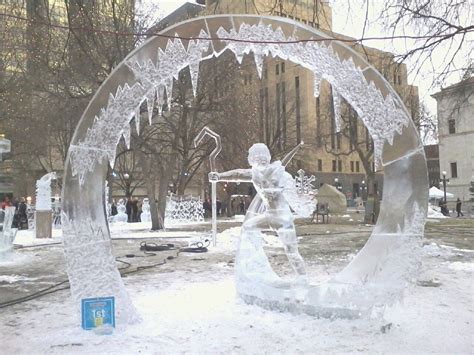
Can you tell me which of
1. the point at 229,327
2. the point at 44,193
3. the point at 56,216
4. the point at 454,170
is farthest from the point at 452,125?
the point at 454,170

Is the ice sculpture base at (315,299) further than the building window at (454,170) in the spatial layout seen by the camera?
No

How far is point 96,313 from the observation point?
5500 mm

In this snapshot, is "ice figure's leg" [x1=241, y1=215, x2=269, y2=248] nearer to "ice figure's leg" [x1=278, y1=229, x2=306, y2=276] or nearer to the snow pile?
"ice figure's leg" [x1=278, y1=229, x2=306, y2=276]

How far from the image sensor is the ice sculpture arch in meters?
6.02

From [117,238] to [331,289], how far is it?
1310cm

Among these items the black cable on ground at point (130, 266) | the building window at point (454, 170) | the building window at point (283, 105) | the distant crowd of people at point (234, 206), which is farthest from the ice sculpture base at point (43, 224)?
the building window at point (454, 170)

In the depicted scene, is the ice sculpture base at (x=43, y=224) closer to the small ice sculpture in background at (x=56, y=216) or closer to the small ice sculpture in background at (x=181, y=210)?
the small ice sculpture in background at (x=56, y=216)

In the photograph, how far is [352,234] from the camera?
18750 millimetres

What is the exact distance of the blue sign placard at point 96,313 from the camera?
549 centimetres

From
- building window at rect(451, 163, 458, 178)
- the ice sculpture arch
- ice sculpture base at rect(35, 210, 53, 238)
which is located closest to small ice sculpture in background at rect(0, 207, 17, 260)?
ice sculpture base at rect(35, 210, 53, 238)

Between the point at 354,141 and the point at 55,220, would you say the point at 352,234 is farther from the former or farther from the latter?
the point at 55,220

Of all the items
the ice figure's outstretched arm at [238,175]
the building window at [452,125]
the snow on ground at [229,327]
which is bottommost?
the snow on ground at [229,327]

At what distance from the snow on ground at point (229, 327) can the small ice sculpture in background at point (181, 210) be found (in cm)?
2106

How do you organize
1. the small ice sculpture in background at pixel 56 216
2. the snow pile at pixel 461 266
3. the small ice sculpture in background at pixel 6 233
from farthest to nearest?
1. the small ice sculpture in background at pixel 56 216
2. the small ice sculpture in background at pixel 6 233
3. the snow pile at pixel 461 266
